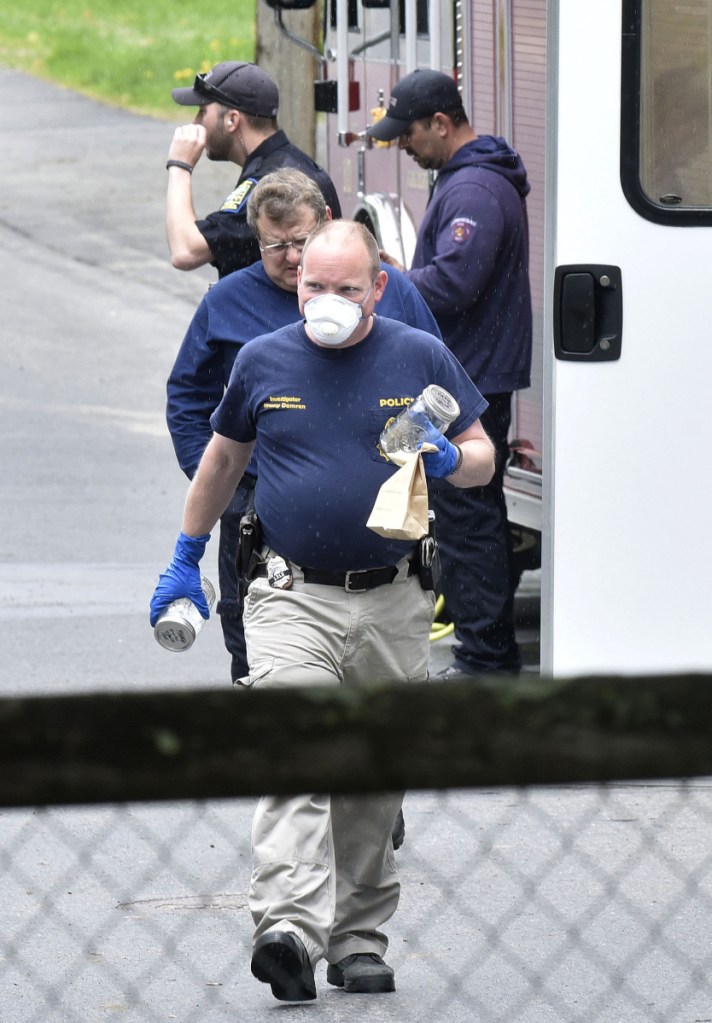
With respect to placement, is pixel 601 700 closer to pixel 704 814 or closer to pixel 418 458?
pixel 418 458

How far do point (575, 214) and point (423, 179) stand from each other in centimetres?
316

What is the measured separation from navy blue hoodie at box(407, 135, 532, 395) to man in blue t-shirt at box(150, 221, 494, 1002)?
5.78 ft

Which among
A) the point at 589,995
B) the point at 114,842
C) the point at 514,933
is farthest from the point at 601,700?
the point at 114,842

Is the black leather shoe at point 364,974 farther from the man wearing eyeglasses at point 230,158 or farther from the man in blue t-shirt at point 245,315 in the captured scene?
the man wearing eyeglasses at point 230,158

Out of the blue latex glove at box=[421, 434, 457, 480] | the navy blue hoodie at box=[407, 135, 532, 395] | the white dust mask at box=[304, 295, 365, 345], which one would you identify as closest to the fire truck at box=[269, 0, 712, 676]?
the blue latex glove at box=[421, 434, 457, 480]

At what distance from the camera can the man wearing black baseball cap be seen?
614 centimetres

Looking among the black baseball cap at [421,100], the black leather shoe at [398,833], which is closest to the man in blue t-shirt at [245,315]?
the black leather shoe at [398,833]

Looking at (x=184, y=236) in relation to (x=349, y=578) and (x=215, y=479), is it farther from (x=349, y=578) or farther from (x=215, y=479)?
(x=349, y=578)

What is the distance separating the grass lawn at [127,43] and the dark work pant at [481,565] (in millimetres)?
15233

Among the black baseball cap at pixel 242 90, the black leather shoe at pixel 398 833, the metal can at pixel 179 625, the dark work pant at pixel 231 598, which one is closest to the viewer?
the metal can at pixel 179 625

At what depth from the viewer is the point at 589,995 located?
4211 mm

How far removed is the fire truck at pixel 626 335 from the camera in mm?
4879

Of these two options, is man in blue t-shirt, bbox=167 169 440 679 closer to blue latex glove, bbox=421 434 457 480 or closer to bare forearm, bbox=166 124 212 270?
blue latex glove, bbox=421 434 457 480

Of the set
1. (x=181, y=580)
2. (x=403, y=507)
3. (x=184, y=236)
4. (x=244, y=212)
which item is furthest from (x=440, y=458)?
(x=184, y=236)
